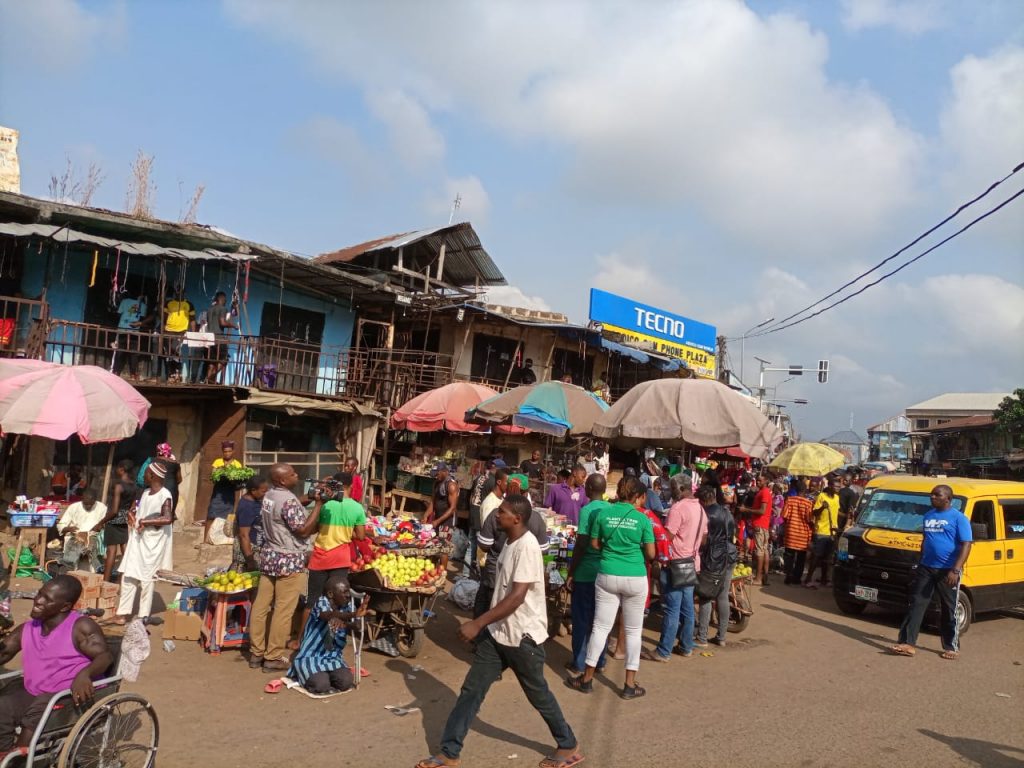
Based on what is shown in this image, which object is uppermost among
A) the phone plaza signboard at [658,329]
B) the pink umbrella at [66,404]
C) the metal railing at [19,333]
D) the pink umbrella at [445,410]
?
the phone plaza signboard at [658,329]

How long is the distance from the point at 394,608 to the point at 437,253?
552 inches

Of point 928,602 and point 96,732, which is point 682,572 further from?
point 96,732

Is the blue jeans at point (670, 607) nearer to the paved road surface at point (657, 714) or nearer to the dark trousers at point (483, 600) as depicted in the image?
the paved road surface at point (657, 714)

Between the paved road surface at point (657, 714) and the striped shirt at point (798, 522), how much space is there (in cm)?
386

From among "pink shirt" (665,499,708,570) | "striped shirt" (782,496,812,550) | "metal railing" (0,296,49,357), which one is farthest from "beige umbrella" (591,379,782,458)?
"metal railing" (0,296,49,357)

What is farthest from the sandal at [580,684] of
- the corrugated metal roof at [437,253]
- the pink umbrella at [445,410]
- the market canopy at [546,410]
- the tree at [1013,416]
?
the tree at [1013,416]

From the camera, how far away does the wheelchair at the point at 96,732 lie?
143 inches

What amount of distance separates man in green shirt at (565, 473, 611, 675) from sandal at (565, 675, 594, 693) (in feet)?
0.49

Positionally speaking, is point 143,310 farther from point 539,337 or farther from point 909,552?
point 909,552

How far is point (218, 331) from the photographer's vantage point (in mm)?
14438

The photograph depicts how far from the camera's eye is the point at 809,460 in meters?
15.1

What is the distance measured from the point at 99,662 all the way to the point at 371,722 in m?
2.13

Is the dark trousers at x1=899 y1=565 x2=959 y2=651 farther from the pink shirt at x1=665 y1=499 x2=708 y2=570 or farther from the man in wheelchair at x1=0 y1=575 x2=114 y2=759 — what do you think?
the man in wheelchair at x1=0 y1=575 x2=114 y2=759

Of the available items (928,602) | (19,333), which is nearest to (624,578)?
(928,602)
